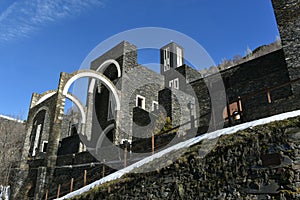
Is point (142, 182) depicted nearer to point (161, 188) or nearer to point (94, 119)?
point (161, 188)

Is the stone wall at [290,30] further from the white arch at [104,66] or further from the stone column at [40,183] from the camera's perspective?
the stone column at [40,183]

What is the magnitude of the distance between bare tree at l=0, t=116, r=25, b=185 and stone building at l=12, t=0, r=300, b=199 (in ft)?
4.51

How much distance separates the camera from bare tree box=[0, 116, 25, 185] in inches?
665

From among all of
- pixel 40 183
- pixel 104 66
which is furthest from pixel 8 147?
pixel 40 183

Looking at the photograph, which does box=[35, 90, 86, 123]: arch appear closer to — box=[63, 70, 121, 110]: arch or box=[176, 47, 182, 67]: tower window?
box=[63, 70, 121, 110]: arch

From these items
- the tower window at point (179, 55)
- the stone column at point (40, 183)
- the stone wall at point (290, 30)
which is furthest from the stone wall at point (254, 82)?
the tower window at point (179, 55)

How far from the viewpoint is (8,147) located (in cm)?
2156

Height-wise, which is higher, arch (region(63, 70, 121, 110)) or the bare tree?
arch (region(63, 70, 121, 110))

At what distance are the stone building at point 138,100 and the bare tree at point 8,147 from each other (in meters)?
1.37

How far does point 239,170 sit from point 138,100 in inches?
588

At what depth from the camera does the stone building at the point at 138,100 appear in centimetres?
1202

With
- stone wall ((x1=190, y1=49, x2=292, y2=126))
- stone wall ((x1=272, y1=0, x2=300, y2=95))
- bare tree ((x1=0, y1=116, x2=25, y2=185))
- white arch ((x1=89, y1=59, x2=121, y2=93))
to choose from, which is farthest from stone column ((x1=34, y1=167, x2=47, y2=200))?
stone wall ((x1=272, y1=0, x2=300, y2=95))

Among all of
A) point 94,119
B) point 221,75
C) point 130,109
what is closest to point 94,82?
point 94,119

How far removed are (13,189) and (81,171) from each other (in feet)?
14.9
